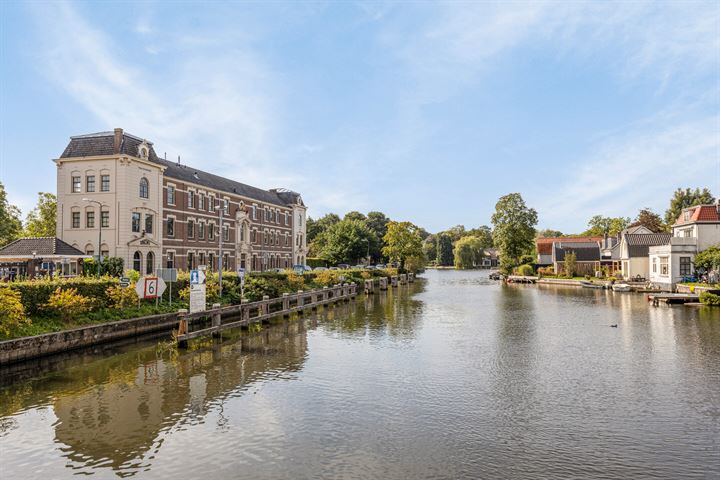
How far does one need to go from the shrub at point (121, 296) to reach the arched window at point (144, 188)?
21.0 m

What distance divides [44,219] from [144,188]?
29906 millimetres

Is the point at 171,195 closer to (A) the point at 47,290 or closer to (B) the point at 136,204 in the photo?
(B) the point at 136,204

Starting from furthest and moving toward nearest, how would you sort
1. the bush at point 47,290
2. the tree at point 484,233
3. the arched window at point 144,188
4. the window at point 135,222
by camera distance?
the tree at point 484,233, the arched window at point 144,188, the window at point 135,222, the bush at point 47,290

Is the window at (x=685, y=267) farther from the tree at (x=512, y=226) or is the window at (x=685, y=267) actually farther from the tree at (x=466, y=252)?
the tree at (x=466, y=252)

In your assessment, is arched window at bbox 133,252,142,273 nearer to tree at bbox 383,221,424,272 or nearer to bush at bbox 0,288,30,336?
bush at bbox 0,288,30,336

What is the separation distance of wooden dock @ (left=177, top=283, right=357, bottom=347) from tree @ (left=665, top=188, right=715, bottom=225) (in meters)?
75.0

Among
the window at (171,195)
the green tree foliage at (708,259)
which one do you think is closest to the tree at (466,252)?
the green tree foliage at (708,259)

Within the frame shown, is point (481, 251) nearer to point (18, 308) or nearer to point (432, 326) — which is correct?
point (432, 326)

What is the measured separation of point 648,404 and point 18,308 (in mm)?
22495

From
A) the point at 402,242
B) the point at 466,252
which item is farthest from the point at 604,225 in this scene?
the point at 402,242

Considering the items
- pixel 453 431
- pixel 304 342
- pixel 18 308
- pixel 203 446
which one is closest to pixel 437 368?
pixel 453 431

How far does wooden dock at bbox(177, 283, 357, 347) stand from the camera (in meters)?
22.7

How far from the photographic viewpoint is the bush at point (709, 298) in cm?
3891

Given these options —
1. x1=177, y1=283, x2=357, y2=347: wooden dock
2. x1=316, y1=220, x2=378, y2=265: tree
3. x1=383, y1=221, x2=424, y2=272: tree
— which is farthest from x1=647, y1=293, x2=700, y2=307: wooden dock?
x1=316, y1=220, x2=378, y2=265: tree
